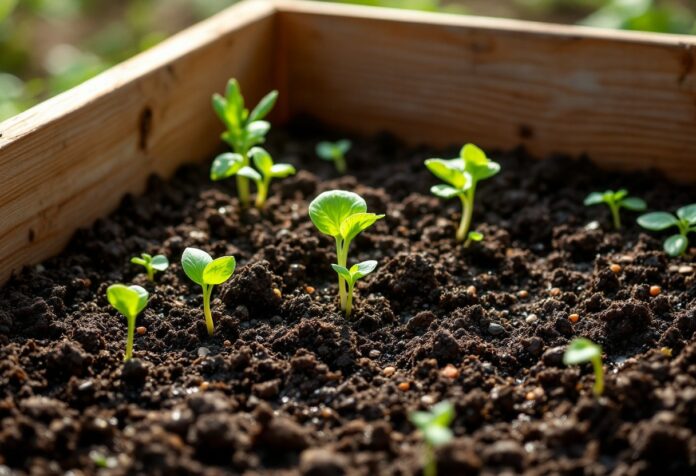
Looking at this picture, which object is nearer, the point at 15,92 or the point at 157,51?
the point at 157,51

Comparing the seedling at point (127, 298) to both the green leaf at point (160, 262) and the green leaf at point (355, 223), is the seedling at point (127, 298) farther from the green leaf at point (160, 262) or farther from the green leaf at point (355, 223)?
the green leaf at point (355, 223)

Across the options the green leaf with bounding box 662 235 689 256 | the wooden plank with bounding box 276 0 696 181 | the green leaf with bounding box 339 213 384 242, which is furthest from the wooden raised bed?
the green leaf with bounding box 339 213 384 242

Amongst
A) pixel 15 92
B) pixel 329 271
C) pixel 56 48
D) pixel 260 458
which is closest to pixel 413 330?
pixel 329 271

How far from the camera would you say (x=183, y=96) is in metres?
2.79

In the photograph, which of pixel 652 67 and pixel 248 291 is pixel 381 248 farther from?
pixel 652 67

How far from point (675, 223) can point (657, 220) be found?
0.05 meters

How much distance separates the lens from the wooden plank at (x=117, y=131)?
2230 mm

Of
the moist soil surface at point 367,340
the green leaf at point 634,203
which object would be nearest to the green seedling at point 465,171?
the moist soil surface at point 367,340

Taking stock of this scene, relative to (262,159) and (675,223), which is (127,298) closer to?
(262,159)

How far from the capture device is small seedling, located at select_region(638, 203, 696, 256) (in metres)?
2.33

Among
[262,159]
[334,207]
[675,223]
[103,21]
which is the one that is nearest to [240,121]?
[262,159]

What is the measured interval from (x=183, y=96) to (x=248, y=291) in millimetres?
867

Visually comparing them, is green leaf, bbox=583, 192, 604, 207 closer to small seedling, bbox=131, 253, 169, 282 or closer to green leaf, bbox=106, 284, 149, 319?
small seedling, bbox=131, 253, 169, 282

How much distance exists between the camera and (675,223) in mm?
2379
